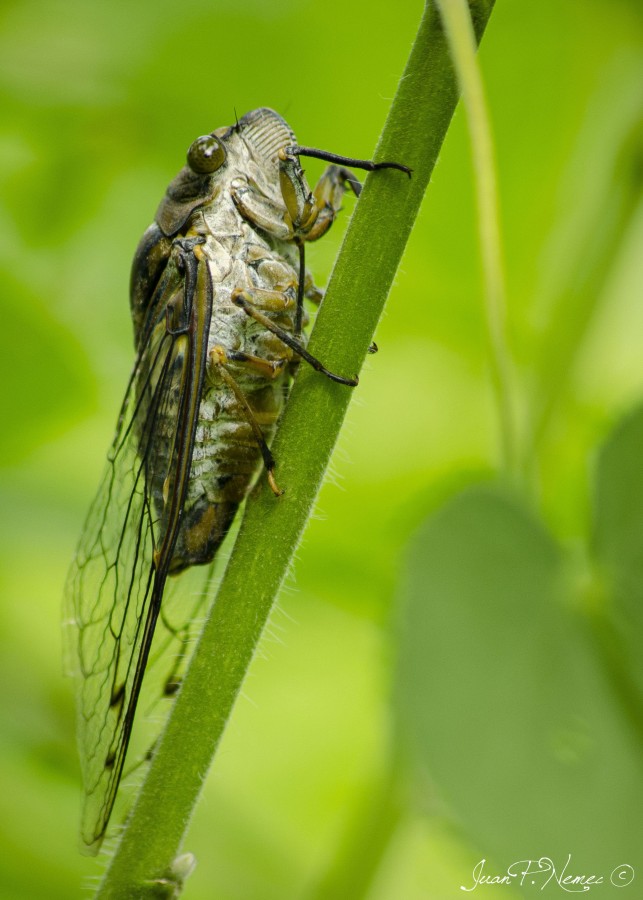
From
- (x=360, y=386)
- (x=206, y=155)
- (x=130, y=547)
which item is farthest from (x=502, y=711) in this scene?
(x=206, y=155)

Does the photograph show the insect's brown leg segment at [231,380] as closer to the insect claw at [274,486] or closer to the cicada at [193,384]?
the cicada at [193,384]

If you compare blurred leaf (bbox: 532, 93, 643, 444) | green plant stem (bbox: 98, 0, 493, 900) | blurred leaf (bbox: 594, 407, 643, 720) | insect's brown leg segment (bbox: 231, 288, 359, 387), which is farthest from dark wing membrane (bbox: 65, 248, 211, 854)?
blurred leaf (bbox: 532, 93, 643, 444)

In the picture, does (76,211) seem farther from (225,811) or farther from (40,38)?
(225,811)

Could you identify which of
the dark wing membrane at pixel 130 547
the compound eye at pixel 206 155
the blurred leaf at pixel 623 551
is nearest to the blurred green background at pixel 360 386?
the blurred leaf at pixel 623 551

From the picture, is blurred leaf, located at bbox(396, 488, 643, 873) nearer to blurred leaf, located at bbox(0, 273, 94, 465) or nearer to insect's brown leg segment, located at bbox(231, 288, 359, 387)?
insect's brown leg segment, located at bbox(231, 288, 359, 387)

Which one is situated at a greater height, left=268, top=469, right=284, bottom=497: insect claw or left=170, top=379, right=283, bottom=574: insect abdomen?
left=268, top=469, right=284, bottom=497: insect claw

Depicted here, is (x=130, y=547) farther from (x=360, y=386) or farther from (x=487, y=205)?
(x=487, y=205)
